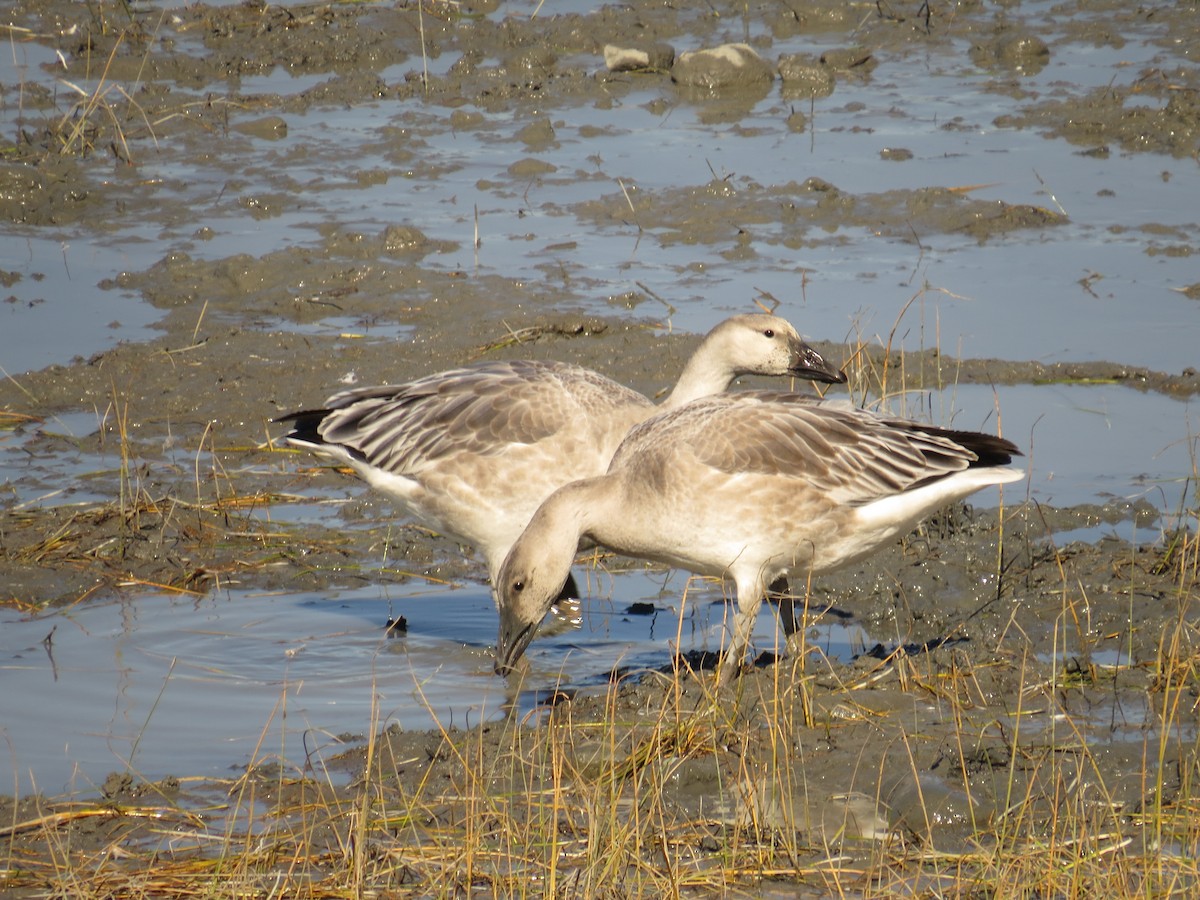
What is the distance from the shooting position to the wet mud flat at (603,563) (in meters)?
4.81

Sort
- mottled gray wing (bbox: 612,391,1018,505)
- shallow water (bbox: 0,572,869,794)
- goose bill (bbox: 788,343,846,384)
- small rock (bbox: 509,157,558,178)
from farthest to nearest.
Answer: small rock (bbox: 509,157,558,178) < goose bill (bbox: 788,343,846,384) < mottled gray wing (bbox: 612,391,1018,505) < shallow water (bbox: 0,572,869,794)

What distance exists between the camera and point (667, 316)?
35.2 ft

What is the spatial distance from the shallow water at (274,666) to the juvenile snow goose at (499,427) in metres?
0.41

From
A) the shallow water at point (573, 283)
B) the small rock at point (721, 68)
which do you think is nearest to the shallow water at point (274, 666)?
the shallow water at point (573, 283)

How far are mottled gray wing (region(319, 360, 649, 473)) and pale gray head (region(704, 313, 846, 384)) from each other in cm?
53

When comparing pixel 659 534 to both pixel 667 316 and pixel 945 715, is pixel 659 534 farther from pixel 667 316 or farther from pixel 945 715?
pixel 667 316

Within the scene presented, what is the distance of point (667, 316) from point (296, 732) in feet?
16.7

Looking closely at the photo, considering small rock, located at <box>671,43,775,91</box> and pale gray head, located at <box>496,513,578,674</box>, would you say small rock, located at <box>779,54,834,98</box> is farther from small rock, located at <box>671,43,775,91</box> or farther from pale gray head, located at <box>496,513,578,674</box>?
pale gray head, located at <box>496,513,578,674</box>

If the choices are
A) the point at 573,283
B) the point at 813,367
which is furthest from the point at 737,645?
the point at 573,283

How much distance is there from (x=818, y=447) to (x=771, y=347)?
1.23 metres

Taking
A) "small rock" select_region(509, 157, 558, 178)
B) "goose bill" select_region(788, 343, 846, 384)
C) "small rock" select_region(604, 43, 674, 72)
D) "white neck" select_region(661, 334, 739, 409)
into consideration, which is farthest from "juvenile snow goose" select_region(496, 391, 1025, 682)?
"small rock" select_region(604, 43, 674, 72)

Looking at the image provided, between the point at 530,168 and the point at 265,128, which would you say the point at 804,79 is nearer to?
the point at 530,168

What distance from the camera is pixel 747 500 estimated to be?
21.2 feet

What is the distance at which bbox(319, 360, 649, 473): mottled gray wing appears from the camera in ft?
24.5
